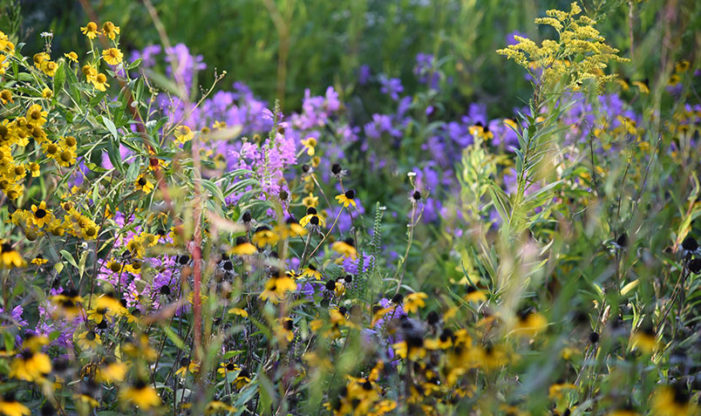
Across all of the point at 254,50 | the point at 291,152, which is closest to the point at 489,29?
the point at 254,50

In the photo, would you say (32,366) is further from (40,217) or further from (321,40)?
(321,40)

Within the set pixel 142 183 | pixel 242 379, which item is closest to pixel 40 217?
pixel 142 183

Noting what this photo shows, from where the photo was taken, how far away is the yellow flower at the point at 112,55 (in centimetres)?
185

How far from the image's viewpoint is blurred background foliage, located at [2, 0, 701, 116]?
4.06 m

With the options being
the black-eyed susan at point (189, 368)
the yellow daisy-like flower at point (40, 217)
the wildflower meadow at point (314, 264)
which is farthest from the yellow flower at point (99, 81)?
the black-eyed susan at point (189, 368)

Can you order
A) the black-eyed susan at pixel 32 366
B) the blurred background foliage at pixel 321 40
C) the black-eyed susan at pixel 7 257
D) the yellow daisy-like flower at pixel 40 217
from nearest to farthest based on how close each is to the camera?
the black-eyed susan at pixel 32 366, the black-eyed susan at pixel 7 257, the yellow daisy-like flower at pixel 40 217, the blurred background foliage at pixel 321 40

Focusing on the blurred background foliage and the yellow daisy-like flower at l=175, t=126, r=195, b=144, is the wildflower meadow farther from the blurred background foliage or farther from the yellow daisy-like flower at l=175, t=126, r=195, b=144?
the blurred background foliage

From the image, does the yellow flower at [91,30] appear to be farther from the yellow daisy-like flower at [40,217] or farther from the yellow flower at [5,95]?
the yellow daisy-like flower at [40,217]

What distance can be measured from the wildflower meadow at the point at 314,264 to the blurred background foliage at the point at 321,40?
72cm

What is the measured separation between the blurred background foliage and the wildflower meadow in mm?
725

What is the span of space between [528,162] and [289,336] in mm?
911

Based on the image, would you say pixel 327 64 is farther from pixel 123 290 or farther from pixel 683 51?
pixel 123 290

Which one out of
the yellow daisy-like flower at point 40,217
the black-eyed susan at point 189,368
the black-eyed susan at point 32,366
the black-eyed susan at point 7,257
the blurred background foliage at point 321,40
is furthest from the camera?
the blurred background foliage at point 321,40

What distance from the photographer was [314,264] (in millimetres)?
1956
